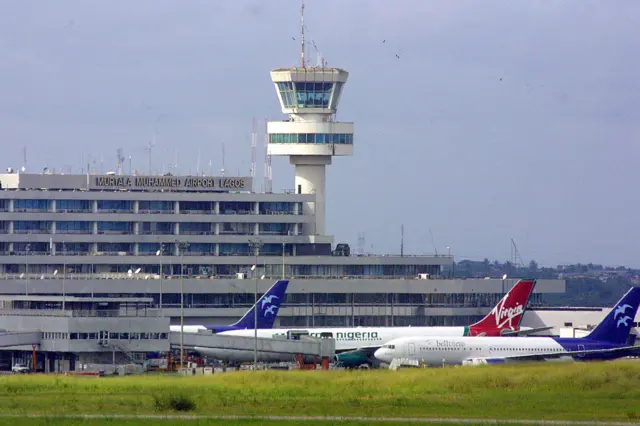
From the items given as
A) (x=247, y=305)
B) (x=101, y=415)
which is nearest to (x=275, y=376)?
(x=101, y=415)

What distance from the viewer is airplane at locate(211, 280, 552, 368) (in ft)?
453

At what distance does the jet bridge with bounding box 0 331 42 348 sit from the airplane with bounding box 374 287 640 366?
30186 mm

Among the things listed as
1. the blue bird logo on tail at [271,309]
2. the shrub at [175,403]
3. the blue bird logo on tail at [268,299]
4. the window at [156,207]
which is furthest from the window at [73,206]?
the shrub at [175,403]

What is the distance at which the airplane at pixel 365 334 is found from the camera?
13812 centimetres

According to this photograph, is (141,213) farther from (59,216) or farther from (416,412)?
(416,412)

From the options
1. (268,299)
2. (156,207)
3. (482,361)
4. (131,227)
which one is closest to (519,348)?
(482,361)

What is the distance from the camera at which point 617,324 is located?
13812 cm

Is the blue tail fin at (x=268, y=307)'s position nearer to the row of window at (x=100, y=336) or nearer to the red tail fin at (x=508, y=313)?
the red tail fin at (x=508, y=313)

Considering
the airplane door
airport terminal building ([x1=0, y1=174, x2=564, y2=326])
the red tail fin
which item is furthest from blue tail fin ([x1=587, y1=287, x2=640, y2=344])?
airport terminal building ([x1=0, y1=174, x2=564, y2=326])

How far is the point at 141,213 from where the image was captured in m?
194

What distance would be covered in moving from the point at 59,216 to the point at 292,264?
31.5 m

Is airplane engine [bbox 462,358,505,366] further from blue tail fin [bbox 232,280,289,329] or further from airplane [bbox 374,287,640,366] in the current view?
blue tail fin [bbox 232,280,289,329]

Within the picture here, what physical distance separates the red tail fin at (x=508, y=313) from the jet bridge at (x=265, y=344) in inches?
1081

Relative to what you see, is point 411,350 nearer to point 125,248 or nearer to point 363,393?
point 363,393
